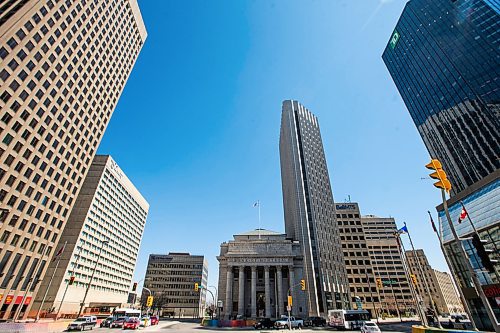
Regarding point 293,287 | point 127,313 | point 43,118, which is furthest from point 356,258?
point 43,118

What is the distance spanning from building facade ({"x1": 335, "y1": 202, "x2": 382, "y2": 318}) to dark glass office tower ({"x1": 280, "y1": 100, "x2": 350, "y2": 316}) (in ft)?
30.8

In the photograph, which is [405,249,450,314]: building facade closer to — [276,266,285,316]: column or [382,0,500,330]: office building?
[382,0,500,330]: office building

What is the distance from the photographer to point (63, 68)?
5522 centimetres

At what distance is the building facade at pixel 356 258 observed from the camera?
8650cm

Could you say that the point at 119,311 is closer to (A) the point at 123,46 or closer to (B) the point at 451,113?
(A) the point at 123,46

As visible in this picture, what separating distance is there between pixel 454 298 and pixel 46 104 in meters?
223

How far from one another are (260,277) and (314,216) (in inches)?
1083

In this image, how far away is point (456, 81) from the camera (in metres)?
77.5

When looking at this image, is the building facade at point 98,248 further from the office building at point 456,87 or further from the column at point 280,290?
the office building at point 456,87

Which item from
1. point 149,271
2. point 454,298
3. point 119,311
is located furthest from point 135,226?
point 454,298

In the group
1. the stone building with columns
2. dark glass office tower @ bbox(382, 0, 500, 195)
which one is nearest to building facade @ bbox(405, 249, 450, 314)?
dark glass office tower @ bbox(382, 0, 500, 195)

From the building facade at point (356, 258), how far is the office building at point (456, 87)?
33.7 m

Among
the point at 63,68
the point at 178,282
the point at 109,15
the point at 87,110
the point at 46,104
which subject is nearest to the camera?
the point at 46,104

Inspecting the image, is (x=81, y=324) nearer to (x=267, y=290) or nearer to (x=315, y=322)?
(x=315, y=322)
